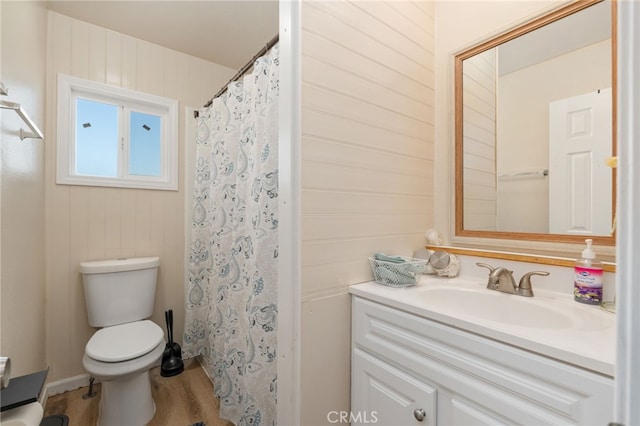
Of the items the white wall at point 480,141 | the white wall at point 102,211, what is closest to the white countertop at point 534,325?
the white wall at point 480,141

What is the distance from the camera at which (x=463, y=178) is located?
4.44ft

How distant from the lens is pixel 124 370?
130 centimetres

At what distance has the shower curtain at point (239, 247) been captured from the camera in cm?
119

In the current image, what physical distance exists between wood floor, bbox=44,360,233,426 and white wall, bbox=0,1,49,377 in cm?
26

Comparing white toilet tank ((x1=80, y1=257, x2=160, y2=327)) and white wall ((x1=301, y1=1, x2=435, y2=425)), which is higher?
white wall ((x1=301, y1=1, x2=435, y2=425))

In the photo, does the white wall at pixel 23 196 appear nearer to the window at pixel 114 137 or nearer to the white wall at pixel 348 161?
the window at pixel 114 137

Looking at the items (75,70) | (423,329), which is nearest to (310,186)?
(423,329)

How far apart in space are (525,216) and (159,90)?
2431 millimetres

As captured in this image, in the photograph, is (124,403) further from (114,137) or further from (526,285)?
(526,285)

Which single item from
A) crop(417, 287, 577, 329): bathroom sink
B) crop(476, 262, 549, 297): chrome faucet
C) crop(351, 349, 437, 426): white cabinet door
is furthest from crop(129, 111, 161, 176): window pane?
crop(476, 262, 549, 297): chrome faucet

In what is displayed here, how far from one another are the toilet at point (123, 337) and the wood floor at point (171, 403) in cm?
8

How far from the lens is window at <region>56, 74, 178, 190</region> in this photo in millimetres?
1720

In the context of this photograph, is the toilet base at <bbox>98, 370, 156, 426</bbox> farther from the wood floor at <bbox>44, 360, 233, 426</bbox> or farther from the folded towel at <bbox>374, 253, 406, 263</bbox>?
the folded towel at <bbox>374, 253, 406, 263</bbox>

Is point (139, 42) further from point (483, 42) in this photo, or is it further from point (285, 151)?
point (483, 42)
